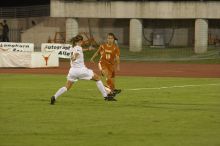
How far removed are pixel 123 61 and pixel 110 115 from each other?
2854 cm

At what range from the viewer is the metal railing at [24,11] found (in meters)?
56.2

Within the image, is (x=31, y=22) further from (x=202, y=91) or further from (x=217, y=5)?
(x=202, y=91)

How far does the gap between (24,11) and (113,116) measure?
4179 cm

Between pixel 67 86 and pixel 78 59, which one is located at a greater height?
pixel 78 59

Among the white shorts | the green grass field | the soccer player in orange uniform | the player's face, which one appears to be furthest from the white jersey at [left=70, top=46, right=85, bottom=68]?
the soccer player in orange uniform

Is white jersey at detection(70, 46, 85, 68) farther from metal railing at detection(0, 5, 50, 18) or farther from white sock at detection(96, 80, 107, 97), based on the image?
metal railing at detection(0, 5, 50, 18)

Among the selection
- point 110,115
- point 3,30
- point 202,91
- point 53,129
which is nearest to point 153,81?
point 202,91

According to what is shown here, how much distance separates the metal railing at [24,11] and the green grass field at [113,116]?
104 ft

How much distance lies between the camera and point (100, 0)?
52562 mm

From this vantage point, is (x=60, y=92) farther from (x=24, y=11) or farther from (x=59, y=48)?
(x=24, y=11)

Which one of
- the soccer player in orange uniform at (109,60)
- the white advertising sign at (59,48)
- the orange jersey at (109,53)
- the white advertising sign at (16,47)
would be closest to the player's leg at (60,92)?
the soccer player in orange uniform at (109,60)

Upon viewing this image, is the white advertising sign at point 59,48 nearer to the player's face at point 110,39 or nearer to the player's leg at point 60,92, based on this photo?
the player's face at point 110,39

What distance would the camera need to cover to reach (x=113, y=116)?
15945 millimetres

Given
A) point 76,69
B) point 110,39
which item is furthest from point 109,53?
point 76,69
